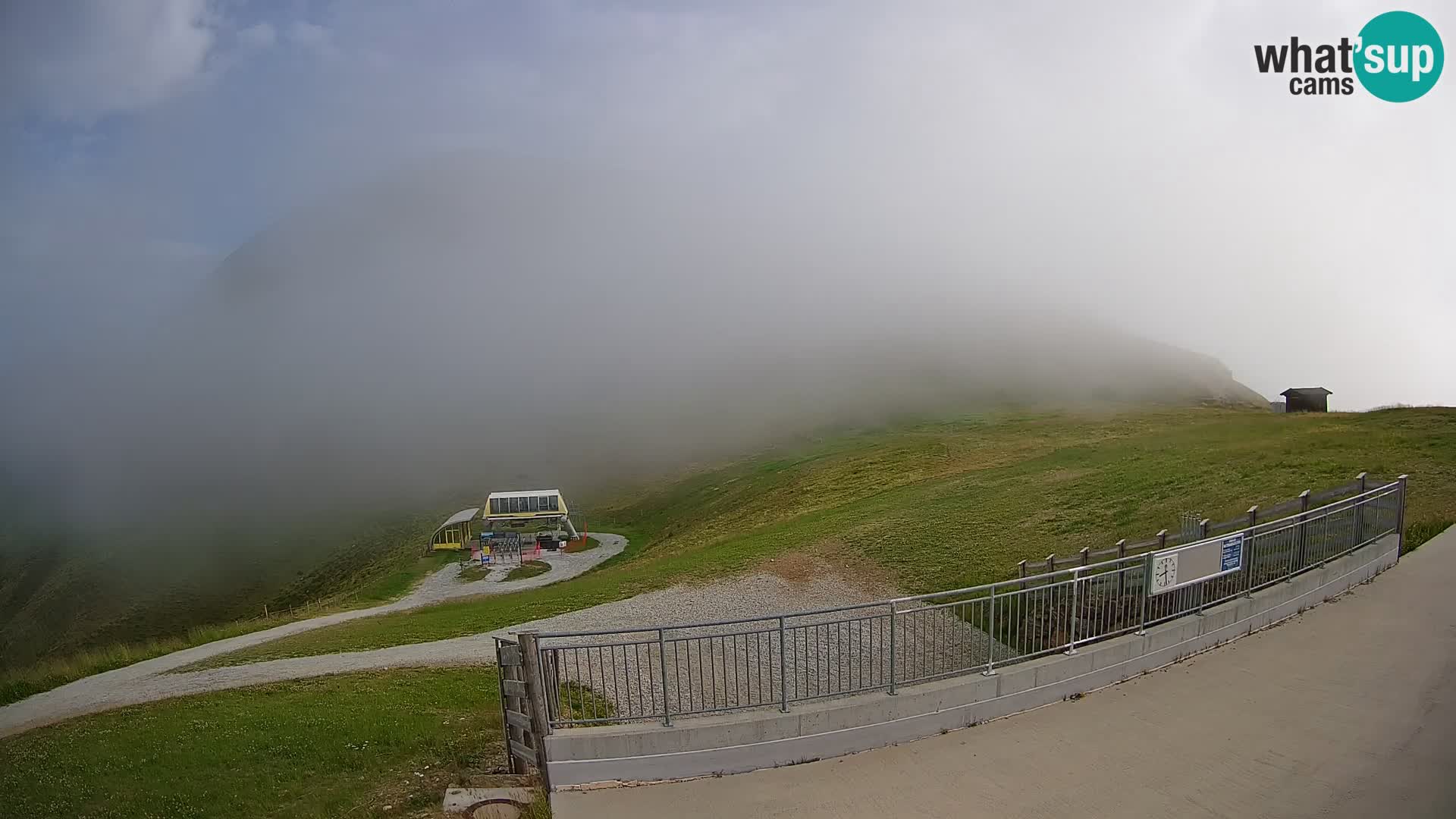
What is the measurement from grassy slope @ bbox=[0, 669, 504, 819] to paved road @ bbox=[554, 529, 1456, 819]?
3.42 metres

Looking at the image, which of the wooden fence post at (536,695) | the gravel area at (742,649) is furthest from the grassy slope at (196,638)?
the wooden fence post at (536,695)

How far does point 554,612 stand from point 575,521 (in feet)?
194

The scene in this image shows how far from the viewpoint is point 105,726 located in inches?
653

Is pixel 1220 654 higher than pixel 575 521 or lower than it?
higher

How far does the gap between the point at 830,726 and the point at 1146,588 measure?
5.75 meters

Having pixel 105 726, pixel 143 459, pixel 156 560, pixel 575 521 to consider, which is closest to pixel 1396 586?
pixel 105 726

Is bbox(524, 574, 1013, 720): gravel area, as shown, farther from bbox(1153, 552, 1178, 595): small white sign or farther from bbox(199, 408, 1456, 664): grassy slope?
bbox(199, 408, 1456, 664): grassy slope

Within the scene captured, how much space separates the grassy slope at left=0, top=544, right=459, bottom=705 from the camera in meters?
27.7

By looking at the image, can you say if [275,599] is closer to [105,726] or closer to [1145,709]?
[105,726]

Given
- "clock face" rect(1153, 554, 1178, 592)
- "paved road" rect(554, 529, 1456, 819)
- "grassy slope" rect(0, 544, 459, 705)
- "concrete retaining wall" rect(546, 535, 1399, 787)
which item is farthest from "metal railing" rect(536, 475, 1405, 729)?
"grassy slope" rect(0, 544, 459, 705)

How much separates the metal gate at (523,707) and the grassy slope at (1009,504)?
16425 millimetres

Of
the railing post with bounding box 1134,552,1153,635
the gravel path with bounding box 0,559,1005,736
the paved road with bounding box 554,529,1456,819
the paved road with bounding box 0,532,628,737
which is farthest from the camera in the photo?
the paved road with bounding box 0,532,628,737

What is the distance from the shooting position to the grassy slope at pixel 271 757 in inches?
413

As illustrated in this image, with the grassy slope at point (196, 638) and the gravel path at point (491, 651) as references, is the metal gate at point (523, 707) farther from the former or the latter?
the grassy slope at point (196, 638)
